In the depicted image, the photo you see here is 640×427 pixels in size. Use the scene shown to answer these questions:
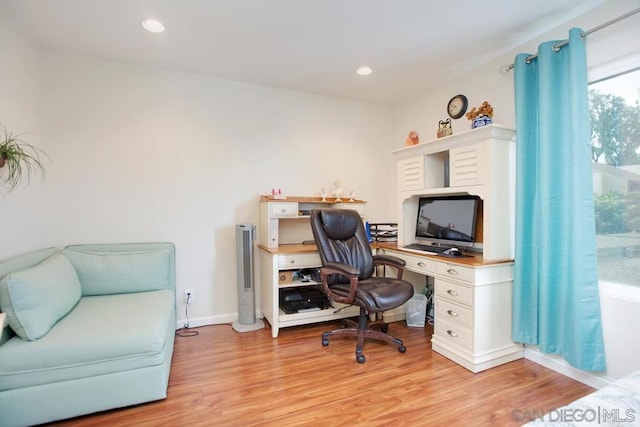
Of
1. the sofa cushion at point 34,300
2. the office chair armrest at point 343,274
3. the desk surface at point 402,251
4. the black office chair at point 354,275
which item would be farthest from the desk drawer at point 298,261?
the sofa cushion at point 34,300

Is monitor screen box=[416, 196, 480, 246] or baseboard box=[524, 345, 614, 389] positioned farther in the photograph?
monitor screen box=[416, 196, 480, 246]

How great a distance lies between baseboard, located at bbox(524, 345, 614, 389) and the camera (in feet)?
6.45

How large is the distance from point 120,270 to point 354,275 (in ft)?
6.09

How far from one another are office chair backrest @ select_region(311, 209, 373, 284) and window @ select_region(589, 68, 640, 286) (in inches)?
66.2

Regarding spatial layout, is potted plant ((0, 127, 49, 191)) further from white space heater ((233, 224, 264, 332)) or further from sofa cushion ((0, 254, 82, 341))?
white space heater ((233, 224, 264, 332))

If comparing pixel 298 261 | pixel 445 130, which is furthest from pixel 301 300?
pixel 445 130

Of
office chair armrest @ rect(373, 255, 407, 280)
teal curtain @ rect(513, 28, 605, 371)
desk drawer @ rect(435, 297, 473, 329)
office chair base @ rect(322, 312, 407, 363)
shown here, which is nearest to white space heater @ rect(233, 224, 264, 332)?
office chair base @ rect(322, 312, 407, 363)

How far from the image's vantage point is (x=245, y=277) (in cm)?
301

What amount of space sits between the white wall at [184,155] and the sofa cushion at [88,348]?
1.05 meters

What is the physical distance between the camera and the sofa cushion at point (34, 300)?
1597 millimetres

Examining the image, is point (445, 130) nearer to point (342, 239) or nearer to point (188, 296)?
point (342, 239)

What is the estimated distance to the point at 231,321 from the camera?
3.18 metres

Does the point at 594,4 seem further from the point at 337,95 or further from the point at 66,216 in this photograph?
the point at 66,216

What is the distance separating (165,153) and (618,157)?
353cm
